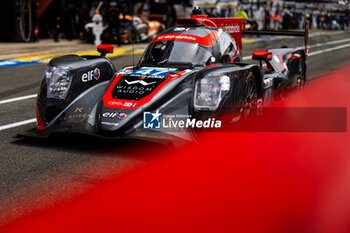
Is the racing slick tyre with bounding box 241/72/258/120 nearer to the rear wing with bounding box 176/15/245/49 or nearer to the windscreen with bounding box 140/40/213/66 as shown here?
the windscreen with bounding box 140/40/213/66

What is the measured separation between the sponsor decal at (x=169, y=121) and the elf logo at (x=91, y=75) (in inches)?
45.5

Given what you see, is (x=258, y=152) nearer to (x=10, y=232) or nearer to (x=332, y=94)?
(x=10, y=232)

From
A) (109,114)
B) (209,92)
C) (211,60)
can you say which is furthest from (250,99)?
(109,114)

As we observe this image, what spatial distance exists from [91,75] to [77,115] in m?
0.75

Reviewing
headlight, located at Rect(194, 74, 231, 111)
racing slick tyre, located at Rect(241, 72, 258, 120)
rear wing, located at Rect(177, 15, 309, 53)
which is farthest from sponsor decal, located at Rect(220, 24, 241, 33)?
headlight, located at Rect(194, 74, 231, 111)

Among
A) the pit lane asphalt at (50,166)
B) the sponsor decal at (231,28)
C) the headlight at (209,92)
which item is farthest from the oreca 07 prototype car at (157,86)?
the sponsor decal at (231,28)

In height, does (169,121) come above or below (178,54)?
below

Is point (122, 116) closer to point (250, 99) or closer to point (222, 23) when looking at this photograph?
point (250, 99)

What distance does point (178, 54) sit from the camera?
19.9 feet

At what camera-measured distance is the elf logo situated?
573 cm

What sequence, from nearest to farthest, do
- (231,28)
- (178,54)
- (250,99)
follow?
(250,99) → (178,54) → (231,28)

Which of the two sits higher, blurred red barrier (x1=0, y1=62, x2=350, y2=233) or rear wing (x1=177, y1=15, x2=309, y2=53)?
rear wing (x1=177, y1=15, x2=309, y2=53)

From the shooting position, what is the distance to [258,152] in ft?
16.8

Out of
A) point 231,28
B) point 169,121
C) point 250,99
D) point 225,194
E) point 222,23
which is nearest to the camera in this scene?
point 225,194
